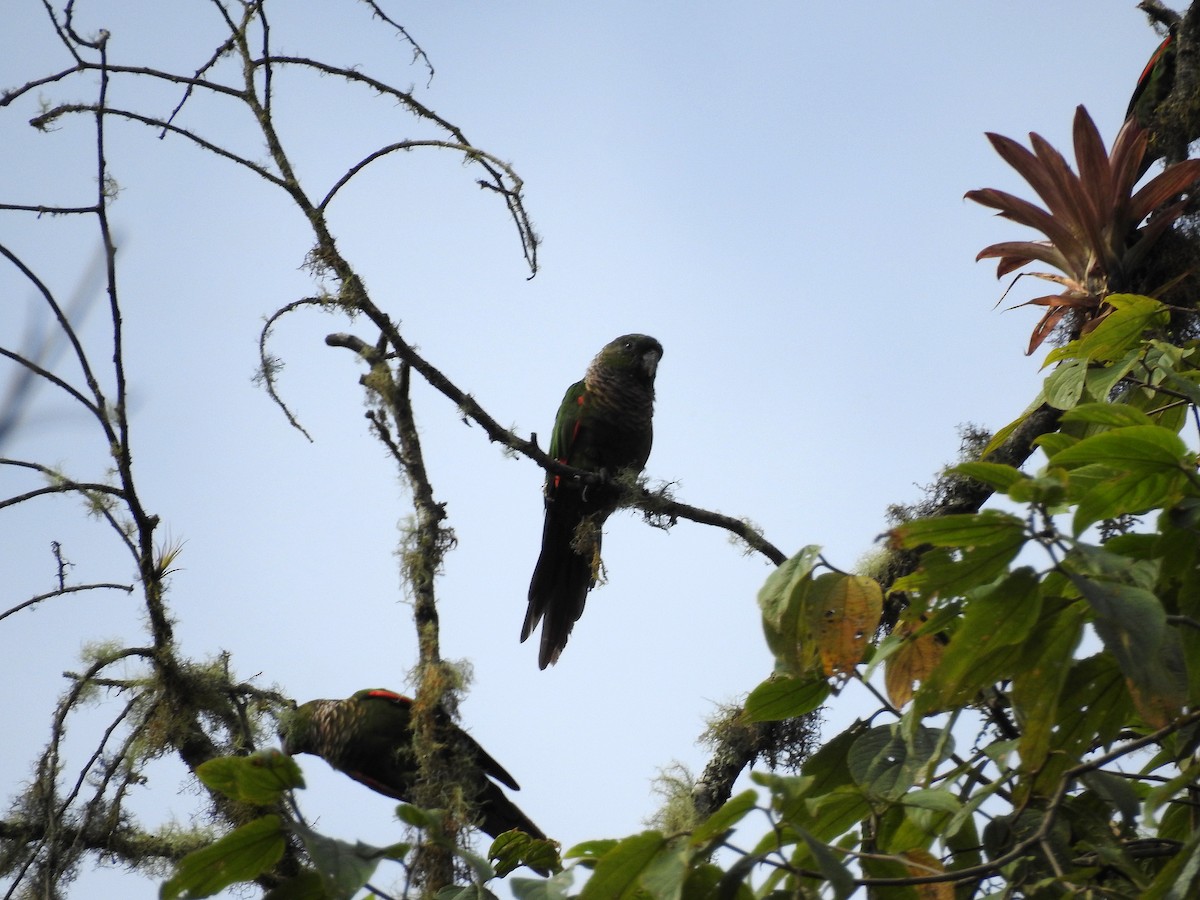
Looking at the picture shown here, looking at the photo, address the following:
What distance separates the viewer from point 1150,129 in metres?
3.40

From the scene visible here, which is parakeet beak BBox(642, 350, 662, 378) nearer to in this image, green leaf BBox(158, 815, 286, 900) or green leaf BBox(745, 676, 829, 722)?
green leaf BBox(745, 676, 829, 722)

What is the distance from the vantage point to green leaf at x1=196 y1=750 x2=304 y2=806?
4.43ft

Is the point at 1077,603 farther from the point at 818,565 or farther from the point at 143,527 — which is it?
the point at 143,527

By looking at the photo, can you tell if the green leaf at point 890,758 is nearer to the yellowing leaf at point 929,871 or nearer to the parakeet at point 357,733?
the yellowing leaf at point 929,871

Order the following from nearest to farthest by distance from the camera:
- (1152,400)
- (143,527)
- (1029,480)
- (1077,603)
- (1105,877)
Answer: (1029,480), (1077,603), (1105,877), (1152,400), (143,527)

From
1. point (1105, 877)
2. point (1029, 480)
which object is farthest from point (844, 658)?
point (1105, 877)

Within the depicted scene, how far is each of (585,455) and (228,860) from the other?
3760mm

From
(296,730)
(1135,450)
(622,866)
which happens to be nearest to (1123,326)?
(1135,450)

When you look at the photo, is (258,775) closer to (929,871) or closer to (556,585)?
(929,871)

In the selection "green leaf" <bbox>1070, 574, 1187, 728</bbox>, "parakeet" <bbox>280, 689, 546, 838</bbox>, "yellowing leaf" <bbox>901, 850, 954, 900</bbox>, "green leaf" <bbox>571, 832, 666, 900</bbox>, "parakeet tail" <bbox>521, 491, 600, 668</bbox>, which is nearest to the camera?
"green leaf" <bbox>1070, 574, 1187, 728</bbox>

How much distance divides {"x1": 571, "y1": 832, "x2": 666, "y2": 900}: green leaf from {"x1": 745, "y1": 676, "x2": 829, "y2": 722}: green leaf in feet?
1.42

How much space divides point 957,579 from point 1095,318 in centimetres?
222

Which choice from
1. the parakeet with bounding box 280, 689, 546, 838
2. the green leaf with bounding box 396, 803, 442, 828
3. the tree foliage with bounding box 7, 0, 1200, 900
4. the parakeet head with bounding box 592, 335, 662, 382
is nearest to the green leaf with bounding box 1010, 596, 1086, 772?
the tree foliage with bounding box 7, 0, 1200, 900

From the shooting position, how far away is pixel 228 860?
1.39 metres
